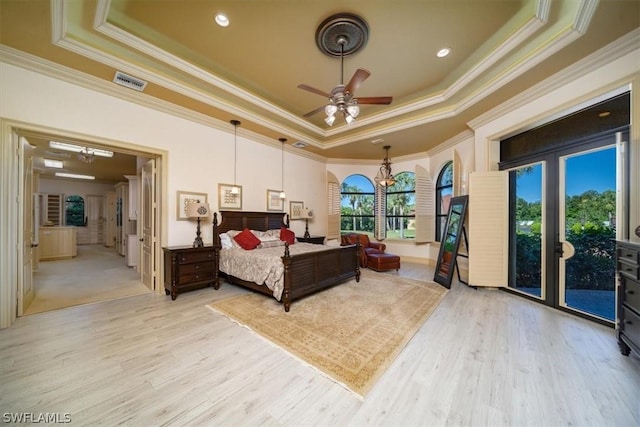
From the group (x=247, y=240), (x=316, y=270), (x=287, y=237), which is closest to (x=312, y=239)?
(x=287, y=237)

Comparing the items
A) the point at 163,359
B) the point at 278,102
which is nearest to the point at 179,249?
the point at 163,359

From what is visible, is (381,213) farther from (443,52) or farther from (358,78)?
(358,78)

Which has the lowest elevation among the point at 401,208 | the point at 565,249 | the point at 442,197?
the point at 565,249

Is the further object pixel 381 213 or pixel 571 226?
pixel 381 213

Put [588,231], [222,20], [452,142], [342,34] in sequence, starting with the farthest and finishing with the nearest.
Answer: [452,142]
[588,231]
[342,34]
[222,20]

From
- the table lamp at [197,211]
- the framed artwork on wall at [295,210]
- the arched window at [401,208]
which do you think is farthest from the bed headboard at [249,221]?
the arched window at [401,208]

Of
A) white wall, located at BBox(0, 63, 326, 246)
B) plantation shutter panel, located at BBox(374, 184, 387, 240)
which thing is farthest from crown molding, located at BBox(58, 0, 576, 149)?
plantation shutter panel, located at BBox(374, 184, 387, 240)

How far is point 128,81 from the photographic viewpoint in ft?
10.5

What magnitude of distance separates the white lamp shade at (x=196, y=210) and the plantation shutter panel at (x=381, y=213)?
16.7ft

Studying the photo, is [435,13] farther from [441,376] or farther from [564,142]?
[441,376]

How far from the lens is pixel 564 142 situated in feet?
10.8

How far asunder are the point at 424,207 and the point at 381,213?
53.9 inches

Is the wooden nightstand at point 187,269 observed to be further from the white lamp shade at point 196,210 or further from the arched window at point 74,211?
the arched window at point 74,211

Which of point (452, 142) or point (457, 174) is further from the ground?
point (452, 142)
